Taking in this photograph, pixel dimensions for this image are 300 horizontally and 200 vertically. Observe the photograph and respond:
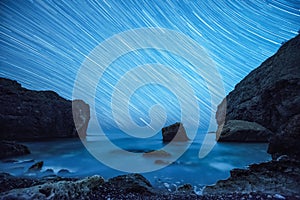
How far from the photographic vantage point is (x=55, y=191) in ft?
10.4

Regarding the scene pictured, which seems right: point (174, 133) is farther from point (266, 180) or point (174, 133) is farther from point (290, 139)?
point (266, 180)

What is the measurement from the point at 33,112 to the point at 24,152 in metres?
13.4

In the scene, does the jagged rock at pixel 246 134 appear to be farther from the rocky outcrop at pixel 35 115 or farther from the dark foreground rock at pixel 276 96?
the rocky outcrop at pixel 35 115

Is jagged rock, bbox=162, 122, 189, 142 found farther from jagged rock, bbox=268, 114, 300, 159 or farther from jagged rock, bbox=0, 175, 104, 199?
jagged rock, bbox=0, 175, 104, 199

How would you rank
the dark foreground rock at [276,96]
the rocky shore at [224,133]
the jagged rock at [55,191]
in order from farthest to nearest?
the dark foreground rock at [276,96] < the rocky shore at [224,133] < the jagged rock at [55,191]

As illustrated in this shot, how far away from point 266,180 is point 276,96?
1782 centimetres

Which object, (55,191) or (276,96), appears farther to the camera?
(276,96)

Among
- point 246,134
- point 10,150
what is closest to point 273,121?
point 246,134

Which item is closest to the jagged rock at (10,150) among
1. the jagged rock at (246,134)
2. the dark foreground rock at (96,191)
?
the dark foreground rock at (96,191)

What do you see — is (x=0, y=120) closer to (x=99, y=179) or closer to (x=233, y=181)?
(x=99, y=179)

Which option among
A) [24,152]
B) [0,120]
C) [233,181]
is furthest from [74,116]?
[233,181]

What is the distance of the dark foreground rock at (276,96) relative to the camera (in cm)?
1239

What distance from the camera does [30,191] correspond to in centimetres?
297

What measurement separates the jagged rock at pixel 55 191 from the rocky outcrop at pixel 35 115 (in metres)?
20.9
